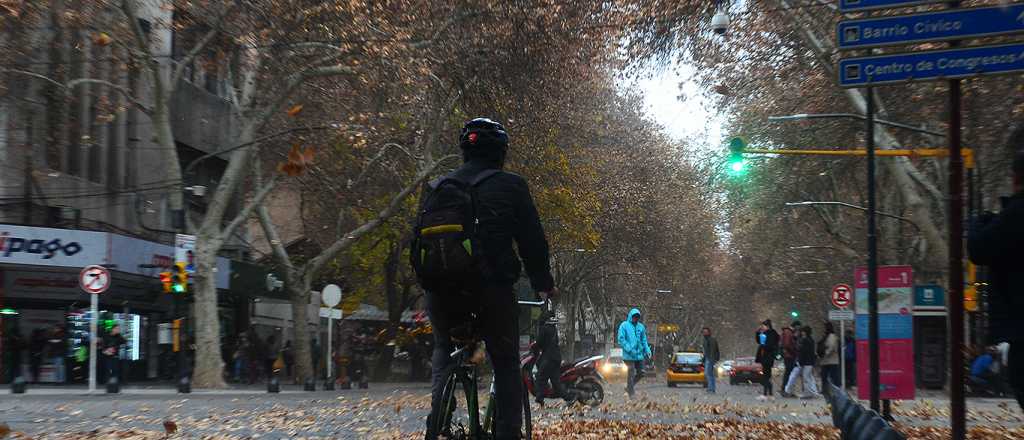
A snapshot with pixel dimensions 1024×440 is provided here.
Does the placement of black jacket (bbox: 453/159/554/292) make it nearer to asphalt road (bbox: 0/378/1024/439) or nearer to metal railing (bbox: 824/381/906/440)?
metal railing (bbox: 824/381/906/440)

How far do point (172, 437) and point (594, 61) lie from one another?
18.1m

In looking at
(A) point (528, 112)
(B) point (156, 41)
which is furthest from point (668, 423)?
(B) point (156, 41)

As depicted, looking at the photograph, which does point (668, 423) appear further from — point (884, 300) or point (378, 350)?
point (378, 350)

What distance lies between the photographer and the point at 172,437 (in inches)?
367

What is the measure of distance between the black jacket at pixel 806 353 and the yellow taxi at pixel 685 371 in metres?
16.8

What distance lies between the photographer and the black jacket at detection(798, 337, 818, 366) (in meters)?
28.4

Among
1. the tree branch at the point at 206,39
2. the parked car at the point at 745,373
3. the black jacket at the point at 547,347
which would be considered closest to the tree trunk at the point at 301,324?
the tree branch at the point at 206,39

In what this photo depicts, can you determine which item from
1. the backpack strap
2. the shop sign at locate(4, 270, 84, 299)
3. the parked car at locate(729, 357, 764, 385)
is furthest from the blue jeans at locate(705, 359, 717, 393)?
the backpack strap

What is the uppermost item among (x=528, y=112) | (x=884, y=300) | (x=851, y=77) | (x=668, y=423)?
(x=528, y=112)

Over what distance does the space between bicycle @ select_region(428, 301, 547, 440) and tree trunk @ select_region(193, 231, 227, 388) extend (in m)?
20.8

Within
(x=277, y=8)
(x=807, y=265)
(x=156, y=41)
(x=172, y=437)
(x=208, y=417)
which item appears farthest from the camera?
(x=807, y=265)

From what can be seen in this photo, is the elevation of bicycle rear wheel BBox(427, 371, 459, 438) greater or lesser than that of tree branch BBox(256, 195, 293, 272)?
lesser

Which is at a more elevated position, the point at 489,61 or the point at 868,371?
the point at 489,61

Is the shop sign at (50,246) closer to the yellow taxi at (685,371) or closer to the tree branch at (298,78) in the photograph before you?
the tree branch at (298,78)
